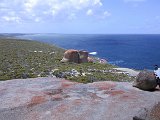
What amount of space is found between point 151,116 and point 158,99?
4.98 metres

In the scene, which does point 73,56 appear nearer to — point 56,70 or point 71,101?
point 56,70

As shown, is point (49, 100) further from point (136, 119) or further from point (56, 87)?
point (136, 119)

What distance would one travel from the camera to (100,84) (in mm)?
31953

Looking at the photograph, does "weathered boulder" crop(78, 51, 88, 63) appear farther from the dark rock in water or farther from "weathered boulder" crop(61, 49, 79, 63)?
the dark rock in water

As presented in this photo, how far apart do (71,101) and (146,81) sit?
8.49 metres

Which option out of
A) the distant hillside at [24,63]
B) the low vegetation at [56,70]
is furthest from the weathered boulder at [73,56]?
the distant hillside at [24,63]

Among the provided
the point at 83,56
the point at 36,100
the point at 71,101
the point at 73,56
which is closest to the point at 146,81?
the point at 71,101

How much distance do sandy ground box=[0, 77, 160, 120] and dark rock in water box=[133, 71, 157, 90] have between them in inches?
30.3

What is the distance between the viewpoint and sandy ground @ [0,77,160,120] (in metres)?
23.7

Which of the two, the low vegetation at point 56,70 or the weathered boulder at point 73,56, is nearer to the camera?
the low vegetation at point 56,70

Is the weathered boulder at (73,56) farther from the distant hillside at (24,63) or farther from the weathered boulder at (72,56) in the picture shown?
the distant hillside at (24,63)

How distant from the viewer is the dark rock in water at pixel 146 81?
31.0 m

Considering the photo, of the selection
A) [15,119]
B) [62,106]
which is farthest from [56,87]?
[15,119]

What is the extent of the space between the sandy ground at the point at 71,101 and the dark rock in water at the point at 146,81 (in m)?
0.77
